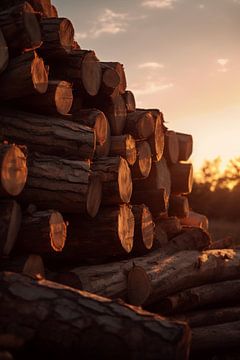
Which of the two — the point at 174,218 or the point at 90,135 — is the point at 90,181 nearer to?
the point at 90,135

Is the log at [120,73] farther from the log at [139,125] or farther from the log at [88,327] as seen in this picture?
the log at [88,327]

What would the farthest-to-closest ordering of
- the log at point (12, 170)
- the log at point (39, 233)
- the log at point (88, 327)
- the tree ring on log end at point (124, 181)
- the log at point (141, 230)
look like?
the log at point (141, 230)
the tree ring on log end at point (124, 181)
the log at point (39, 233)
the log at point (12, 170)
the log at point (88, 327)

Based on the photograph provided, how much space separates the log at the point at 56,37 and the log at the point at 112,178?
1.20m

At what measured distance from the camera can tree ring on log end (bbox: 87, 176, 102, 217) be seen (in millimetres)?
5066

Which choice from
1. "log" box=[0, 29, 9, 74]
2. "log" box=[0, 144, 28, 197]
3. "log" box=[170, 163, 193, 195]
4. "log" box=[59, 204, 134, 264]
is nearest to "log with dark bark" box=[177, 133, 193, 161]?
"log" box=[170, 163, 193, 195]

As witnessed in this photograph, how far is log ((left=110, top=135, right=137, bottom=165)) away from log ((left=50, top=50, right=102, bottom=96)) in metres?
0.61

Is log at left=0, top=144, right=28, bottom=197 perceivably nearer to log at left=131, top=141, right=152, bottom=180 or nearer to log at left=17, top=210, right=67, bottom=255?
log at left=17, top=210, right=67, bottom=255

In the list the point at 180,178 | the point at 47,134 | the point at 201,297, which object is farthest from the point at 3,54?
the point at 180,178

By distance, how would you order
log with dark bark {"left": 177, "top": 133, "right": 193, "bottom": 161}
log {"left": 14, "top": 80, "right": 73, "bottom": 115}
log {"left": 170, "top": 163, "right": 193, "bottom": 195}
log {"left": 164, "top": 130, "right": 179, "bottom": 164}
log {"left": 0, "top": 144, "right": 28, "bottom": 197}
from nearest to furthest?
log {"left": 0, "top": 144, "right": 28, "bottom": 197}
log {"left": 14, "top": 80, "right": 73, "bottom": 115}
log {"left": 164, "top": 130, "right": 179, "bottom": 164}
log {"left": 170, "top": 163, "right": 193, "bottom": 195}
log with dark bark {"left": 177, "top": 133, "right": 193, "bottom": 161}

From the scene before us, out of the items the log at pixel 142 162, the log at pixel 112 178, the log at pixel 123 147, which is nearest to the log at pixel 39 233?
the log at pixel 112 178

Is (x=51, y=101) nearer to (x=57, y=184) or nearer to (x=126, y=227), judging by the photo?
(x=57, y=184)

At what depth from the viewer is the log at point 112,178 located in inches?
211

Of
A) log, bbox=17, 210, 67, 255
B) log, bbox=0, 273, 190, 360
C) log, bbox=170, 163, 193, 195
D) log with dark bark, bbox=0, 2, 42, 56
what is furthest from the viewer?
log, bbox=170, 163, 193, 195

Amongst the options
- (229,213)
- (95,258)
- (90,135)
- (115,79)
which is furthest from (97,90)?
(229,213)
